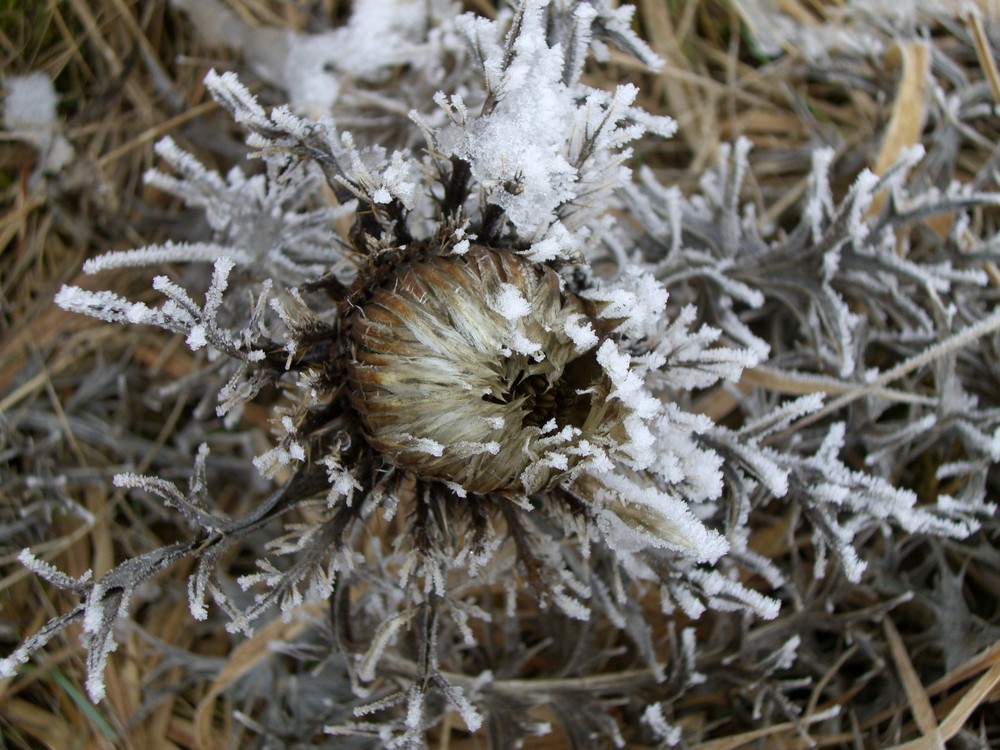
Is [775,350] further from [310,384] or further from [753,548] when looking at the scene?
[310,384]

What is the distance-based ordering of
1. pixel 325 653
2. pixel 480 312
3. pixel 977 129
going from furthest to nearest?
pixel 977 129 < pixel 325 653 < pixel 480 312

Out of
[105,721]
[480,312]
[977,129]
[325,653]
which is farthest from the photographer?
[977,129]

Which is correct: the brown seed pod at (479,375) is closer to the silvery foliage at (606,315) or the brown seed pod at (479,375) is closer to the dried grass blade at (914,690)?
the silvery foliage at (606,315)

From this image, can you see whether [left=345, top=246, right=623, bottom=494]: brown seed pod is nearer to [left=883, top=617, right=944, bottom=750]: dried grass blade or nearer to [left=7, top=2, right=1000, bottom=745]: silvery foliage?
[left=7, top=2, right=1000, bottom=745]: silvery foliage

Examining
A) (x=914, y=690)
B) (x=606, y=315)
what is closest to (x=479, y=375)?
(x=606, y=315)

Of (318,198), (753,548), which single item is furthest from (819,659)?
(318,198)

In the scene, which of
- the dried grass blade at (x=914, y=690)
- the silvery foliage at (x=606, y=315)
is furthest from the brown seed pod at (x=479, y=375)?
the dried grass blade at (x=914, y=690)

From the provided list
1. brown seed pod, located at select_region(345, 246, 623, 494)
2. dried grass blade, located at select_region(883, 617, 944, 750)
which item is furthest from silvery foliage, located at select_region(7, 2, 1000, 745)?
dried grass blade, located at select_region(883, 617, 944, 750)
